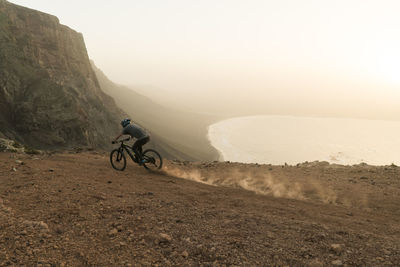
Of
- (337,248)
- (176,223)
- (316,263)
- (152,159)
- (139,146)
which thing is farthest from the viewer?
(152,159)

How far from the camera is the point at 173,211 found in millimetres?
6602

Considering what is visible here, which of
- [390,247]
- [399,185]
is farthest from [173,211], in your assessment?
[399,185]

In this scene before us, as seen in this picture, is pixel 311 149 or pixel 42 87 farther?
pixel 311 149

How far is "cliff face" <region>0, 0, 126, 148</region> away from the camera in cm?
3891

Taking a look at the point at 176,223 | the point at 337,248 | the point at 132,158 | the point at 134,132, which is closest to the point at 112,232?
the point at 176,223

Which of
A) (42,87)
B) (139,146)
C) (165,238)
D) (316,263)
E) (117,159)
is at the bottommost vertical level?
(165,238)

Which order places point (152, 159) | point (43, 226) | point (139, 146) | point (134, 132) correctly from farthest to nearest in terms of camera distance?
point (152, 159), point (139, 146), point (134, 132), point (43, 226)

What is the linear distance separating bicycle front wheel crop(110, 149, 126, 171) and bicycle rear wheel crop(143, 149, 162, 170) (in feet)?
3.46

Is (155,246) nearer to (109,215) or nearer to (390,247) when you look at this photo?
(109,215)

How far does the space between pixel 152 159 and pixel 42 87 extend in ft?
136

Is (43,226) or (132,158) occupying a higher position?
(132,158)

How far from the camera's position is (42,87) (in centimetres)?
4281

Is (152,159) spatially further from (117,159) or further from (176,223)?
(176,223)

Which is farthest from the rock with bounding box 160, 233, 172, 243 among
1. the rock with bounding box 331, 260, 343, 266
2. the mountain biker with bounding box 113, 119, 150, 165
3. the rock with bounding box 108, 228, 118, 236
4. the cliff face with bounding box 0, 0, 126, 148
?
the cliff face with bounding box 0, 0, 126, 148
